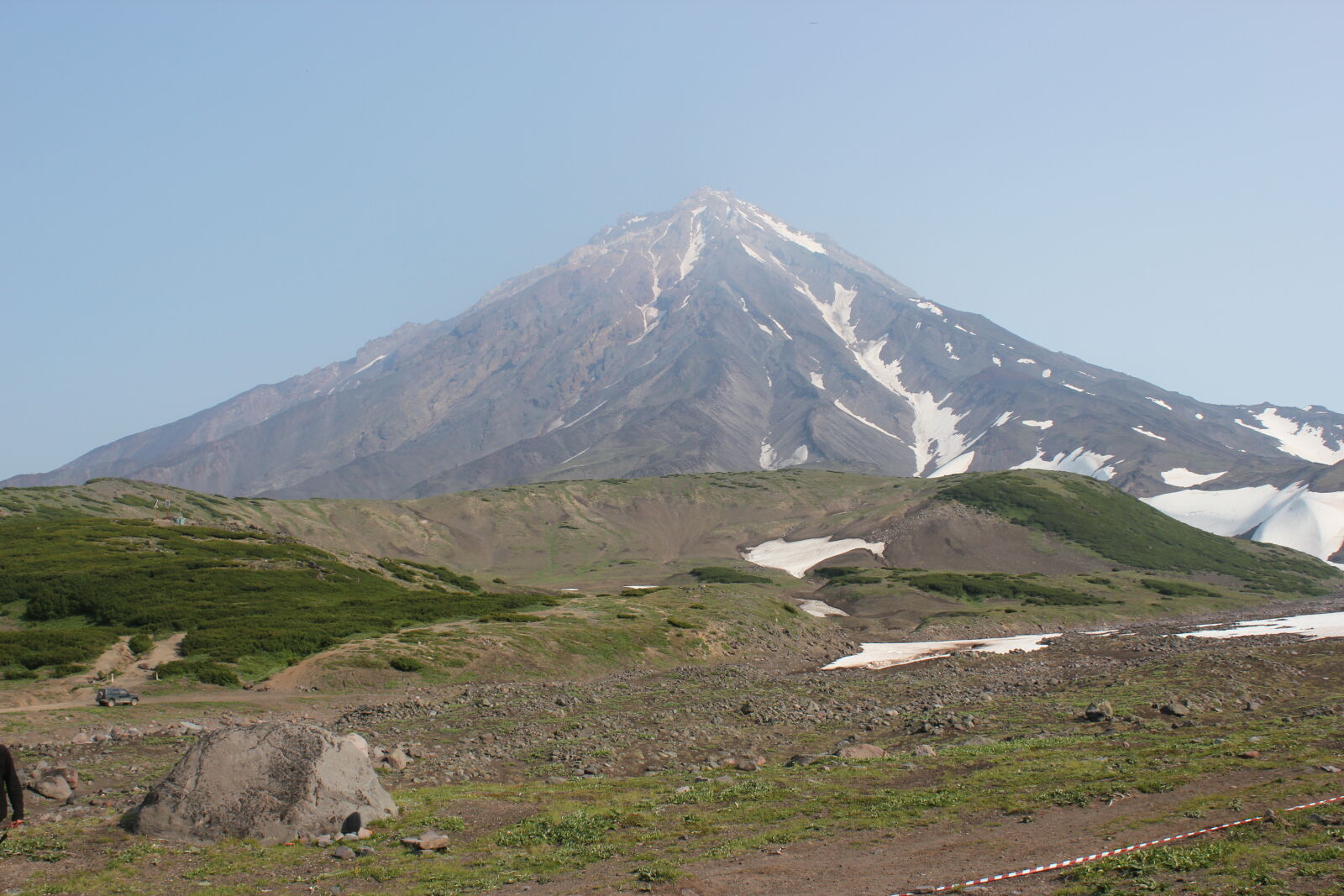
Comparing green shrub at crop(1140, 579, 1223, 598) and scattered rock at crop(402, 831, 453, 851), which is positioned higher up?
scattered rock at crop(402, 831, 453, 851)

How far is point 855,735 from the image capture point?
107 feet

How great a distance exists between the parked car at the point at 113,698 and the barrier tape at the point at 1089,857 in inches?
1398

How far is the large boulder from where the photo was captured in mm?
18266

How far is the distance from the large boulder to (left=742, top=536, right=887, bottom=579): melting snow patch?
142170 mm

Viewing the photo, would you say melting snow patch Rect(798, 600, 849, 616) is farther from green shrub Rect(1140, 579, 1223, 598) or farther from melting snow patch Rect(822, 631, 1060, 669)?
green shrub Rect(1140, 579, 1223, 598)

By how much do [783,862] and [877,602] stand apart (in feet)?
345

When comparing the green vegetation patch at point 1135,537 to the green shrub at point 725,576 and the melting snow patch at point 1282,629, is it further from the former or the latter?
the melting snow patch at point 1282,629

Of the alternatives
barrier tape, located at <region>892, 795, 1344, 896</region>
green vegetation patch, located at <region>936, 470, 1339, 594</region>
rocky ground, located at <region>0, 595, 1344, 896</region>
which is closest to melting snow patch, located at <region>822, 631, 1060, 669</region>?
rocky ground, located at <region>0, 595, 1344, 896</region>

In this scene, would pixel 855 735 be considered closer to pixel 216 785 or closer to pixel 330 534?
pixel 216 785

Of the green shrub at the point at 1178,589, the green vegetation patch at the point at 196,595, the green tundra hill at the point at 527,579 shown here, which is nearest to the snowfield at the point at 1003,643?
the green tundra hill at the point at 527,579

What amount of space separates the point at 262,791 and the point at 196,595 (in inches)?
1807

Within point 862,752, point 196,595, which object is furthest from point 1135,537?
point 862,752

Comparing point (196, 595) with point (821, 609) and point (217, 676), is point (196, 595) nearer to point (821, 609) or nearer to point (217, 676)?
point (217, 676)

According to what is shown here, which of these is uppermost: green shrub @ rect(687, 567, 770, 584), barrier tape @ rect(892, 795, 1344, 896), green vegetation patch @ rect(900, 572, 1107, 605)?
barrier tape @ rect(892, 795, 1344, 896)
